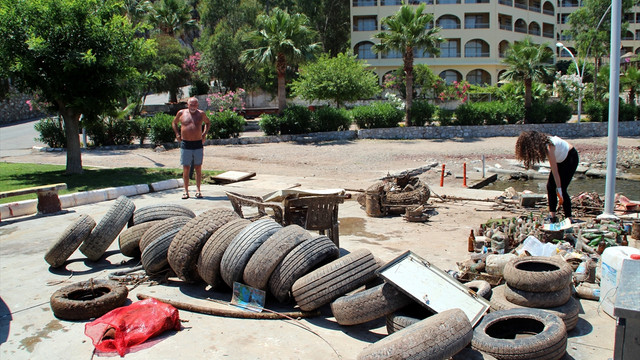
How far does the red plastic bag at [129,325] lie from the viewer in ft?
14.4

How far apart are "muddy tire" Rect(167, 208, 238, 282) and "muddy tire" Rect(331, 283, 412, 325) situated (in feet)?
5.97

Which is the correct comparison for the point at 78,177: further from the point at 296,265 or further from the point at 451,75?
the point at 451,75

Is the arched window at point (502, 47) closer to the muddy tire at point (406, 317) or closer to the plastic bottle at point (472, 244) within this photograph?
the plastic bottle at point (472, 244)

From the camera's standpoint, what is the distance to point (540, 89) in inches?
1468

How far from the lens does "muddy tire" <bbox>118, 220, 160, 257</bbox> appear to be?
671cm

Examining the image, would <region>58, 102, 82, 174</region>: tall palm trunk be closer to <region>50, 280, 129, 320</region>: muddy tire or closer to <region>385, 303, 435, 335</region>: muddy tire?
<region>50, 280, 129, 320</region>: muddy tire

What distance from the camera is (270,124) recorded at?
2861 centimetres

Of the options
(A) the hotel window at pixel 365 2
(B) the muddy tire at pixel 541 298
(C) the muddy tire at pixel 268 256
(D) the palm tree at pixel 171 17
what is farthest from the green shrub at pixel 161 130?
(A) the hotel window at pixel 365 2

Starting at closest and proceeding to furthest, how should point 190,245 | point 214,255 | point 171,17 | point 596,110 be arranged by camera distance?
point 214,255 → point 190,245 → point 596,110 → point 171,17

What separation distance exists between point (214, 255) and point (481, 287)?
2.74m

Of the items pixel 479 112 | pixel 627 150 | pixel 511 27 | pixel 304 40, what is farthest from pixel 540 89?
pixel 511 27

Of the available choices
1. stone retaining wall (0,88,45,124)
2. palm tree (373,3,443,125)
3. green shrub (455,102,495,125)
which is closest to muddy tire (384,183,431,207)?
palm tree (373,3,443,125)

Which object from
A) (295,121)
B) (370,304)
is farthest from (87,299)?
(295,121)

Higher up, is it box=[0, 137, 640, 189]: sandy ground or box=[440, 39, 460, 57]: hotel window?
box=[440, 39, 460, 57]: hotel window
